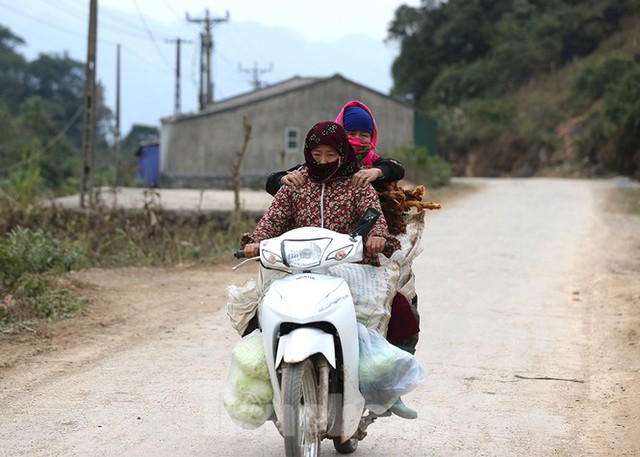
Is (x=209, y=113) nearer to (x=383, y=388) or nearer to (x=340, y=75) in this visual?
(x=340, y=75)

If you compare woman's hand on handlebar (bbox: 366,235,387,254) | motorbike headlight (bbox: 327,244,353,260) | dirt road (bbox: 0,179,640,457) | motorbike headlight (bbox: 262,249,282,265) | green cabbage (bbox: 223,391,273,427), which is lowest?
dirt road (bbox: 0,179,640,457)

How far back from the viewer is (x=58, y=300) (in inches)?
408

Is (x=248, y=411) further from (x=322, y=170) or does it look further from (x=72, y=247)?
(x=72, y=247)

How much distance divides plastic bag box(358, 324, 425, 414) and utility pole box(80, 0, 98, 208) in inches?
747

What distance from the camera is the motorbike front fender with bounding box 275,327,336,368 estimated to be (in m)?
4.71

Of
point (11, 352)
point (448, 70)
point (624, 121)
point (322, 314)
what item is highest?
point (448, 70)

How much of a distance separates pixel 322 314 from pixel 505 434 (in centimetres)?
189

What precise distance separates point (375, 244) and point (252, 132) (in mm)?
35015

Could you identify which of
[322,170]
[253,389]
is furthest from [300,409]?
[322,170]

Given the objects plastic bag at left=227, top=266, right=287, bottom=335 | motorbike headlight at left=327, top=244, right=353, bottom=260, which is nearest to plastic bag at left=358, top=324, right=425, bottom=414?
motorbike headlight at left=327, top=244, right=353, bottom=260

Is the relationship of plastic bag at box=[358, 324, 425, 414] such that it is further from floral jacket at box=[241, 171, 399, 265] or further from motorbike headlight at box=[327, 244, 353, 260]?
floral jacket at box=[241, 171, 399, 265]

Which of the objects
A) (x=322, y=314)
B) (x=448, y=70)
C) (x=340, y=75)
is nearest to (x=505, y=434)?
(x=322, y=314)

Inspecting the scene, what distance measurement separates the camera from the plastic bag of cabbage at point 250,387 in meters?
5.02

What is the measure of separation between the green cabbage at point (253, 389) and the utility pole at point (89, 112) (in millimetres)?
18935
